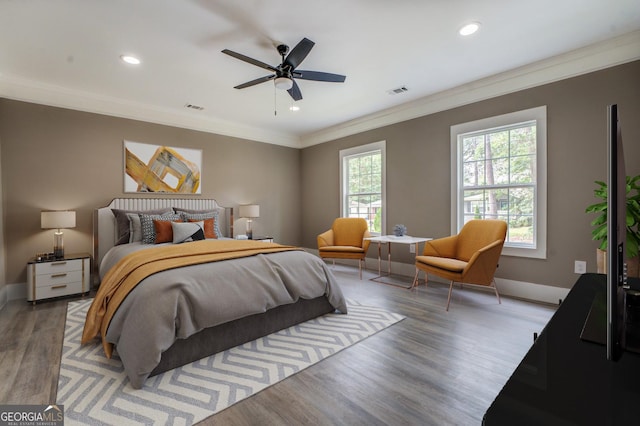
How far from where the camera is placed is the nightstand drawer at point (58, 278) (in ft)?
11.1

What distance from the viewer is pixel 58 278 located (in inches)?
138

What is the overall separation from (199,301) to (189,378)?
471mm

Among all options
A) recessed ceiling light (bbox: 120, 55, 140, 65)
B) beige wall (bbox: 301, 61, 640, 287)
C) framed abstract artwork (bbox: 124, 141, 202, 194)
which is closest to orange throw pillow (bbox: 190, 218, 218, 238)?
framed abstract artwork (bbox: 124, 141, 202, 194)

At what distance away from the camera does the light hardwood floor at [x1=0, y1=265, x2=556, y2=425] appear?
1.59 meters

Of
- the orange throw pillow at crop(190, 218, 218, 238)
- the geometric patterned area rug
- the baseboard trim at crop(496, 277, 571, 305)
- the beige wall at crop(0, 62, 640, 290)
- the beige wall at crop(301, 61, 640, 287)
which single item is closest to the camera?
the geometric patterned area rug

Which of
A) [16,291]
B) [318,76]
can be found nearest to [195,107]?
[318,76]

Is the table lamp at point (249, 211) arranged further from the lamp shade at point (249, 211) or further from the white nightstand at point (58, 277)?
the white nightstand at point (58, 277)

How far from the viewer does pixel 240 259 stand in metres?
2.55

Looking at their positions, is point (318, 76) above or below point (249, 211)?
above

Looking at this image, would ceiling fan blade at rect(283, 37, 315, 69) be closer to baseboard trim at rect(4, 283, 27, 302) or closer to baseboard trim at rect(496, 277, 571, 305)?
baseboard trim at rect(496, 277, 571, 305)

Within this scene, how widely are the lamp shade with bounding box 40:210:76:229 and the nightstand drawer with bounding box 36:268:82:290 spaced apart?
0.55m

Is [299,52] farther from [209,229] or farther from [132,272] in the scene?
[209,229]

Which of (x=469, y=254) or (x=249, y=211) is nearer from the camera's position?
(x=469, y=254)

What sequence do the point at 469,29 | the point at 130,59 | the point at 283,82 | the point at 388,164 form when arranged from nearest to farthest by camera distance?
1. the point at 469,29
2. the point at 283,82
3. the point at 130,59
4. the point at 388,164
